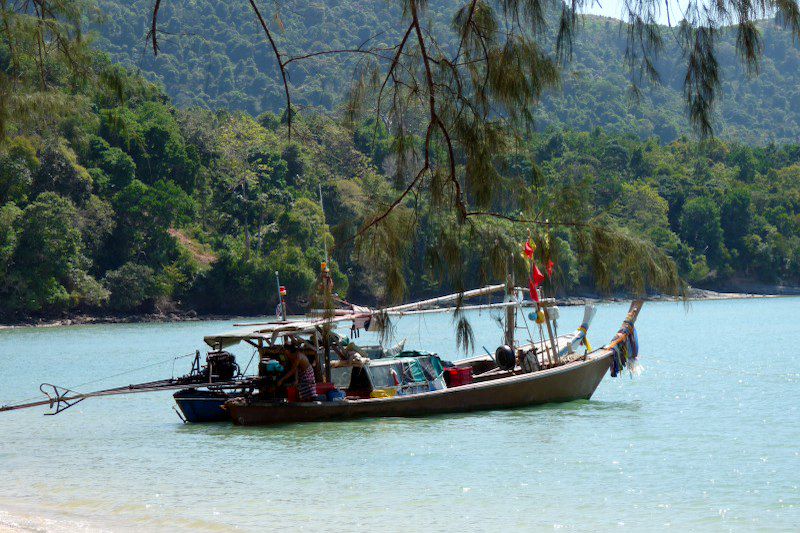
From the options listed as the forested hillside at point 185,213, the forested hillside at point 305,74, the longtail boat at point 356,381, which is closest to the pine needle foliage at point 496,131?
the longtail boat at point 356,381

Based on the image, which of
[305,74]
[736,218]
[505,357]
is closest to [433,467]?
[505,357]

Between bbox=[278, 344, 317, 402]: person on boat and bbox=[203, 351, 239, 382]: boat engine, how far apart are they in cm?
199

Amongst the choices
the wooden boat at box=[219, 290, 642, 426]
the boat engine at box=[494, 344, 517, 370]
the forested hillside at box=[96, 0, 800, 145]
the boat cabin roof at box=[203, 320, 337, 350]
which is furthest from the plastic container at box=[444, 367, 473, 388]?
the forested hillside at box=[96, 0, 800, 145]

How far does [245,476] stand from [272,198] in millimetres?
52776

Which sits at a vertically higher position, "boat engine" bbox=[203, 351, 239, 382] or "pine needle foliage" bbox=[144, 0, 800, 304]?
"pine needle foliage" bbox=[144, 0, 800, 304]

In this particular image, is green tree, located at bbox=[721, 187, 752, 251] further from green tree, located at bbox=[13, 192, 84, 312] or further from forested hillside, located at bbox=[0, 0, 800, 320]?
green tree, located at bbox=[13, 192, 84, 312]

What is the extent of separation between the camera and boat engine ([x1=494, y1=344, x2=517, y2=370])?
65.2 ft

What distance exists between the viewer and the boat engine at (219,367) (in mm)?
19297

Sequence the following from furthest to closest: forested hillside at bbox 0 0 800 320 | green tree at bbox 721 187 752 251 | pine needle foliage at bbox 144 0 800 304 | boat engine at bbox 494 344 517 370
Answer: green tree at bbox 721 187 752 251, forested hillside at bbox 0 0 800 320, boat engine at bbox 494 344 517 370, pine needle foliage at bbox 144 0 800 304

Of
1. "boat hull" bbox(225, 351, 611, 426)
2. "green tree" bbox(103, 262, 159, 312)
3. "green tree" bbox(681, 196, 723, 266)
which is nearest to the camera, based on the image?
"boat hull" bbox(225, 351, 611, 426)

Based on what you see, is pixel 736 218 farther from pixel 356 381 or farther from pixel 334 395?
pixel 334 395

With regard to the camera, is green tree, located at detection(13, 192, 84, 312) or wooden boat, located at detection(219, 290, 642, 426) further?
green tree, located at detection(13, 192, 84, 312)

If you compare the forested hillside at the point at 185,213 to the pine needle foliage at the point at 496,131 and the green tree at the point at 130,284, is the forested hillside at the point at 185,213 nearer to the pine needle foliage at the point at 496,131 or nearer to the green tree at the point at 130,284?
the green tree at the point at 130,284

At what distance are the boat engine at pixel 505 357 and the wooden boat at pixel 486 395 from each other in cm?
13
